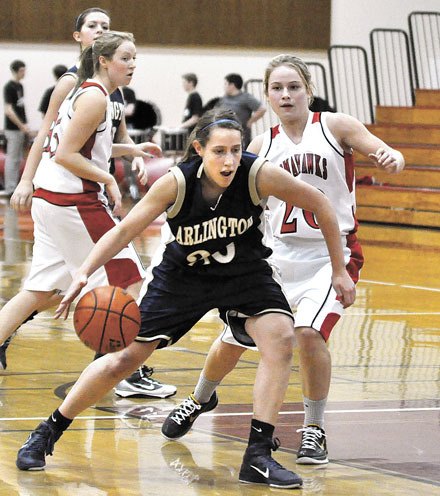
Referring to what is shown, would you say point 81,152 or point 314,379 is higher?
point 81,152

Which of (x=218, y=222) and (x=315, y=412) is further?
(x=315, y=412)

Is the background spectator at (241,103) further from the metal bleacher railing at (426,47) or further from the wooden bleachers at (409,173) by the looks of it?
the metal bleacher railing at (426,47)

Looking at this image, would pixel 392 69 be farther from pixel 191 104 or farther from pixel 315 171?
pixel 315 171

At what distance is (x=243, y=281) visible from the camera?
5.13 m

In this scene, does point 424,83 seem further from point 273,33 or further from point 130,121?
point 130,121

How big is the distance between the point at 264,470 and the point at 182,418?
83cm

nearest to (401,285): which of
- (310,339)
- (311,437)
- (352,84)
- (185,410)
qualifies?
(185,410)

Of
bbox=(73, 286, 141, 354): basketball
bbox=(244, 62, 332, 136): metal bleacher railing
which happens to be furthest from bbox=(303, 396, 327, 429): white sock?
bbox=(244, 62, 332, 136): metal bleacher railing

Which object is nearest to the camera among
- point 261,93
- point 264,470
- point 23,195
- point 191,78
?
point 264,470

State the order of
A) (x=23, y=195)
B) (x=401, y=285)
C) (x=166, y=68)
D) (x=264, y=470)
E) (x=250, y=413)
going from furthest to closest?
(x=166, y=68) → (x=401, y=285) → (x=23, y=195) → (x=250, y=413) → (x=264, y=470)

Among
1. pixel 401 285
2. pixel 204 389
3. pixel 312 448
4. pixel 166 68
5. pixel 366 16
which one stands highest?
pixel 366 16

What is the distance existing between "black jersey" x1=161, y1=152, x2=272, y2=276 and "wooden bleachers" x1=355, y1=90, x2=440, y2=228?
39.2ft

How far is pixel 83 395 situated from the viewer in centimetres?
504

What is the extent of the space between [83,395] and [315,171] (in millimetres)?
1479
